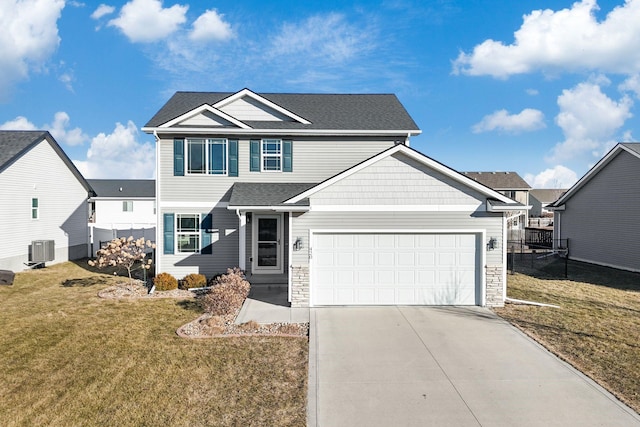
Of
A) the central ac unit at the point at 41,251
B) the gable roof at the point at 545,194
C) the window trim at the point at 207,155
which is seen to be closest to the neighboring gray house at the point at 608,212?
the window trim at the point at 207,155

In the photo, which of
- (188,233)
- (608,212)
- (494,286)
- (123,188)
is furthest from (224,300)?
(123,188)

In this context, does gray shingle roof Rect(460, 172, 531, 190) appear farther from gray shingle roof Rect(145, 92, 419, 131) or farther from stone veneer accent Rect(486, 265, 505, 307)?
stone veneer accent Rect(486, 265, 505, 307)

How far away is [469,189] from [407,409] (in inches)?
269

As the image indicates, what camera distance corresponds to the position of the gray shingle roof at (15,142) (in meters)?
15.6

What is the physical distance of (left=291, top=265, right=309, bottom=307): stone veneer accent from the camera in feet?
33.8

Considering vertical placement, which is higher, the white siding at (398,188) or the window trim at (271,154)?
the window trim at (271,154)

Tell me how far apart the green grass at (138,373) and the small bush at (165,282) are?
2196 millimetres

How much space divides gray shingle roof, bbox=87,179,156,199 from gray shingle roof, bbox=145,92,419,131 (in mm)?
21097

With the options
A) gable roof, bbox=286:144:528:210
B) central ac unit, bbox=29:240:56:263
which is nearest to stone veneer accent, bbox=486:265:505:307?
gable roof, bbox=286:144:528:210

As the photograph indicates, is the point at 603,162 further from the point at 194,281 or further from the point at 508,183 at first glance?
the point at 508,183

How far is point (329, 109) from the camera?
15.8 m

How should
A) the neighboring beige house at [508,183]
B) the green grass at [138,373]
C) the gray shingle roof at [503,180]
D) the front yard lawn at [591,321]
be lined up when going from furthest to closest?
the gray shingle roof at [503,180]
the neighboring beige house at [508,183]
the front yard lawn at [591,321]
the green grass at [138,373]

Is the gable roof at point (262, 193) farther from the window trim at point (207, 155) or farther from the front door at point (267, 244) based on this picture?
the front door at point (267, 244)

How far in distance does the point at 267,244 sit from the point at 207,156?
4.06 m
